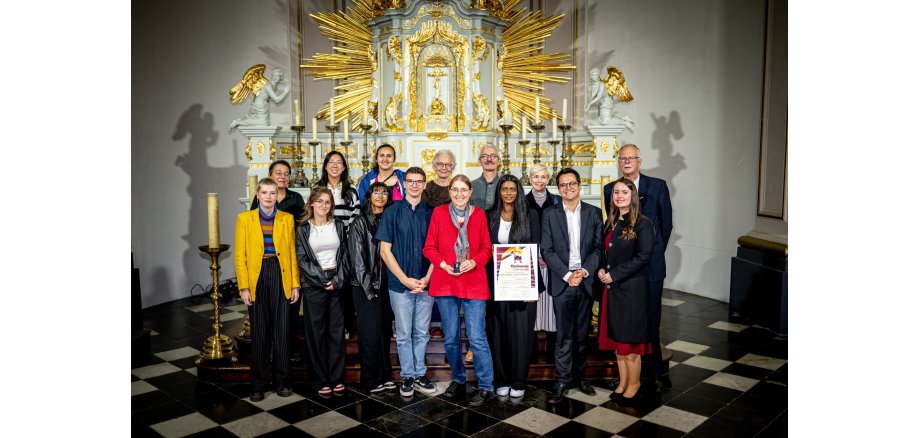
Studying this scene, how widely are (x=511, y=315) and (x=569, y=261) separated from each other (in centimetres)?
50

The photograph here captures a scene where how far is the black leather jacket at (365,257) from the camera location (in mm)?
4180

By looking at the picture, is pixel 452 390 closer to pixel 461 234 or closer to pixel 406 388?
pixel 406 388

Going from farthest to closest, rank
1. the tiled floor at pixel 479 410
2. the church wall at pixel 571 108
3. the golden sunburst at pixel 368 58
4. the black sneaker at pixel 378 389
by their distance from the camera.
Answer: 1. the golden sunburst at pixel 368 58
2. the church wall at pixel 571 108
3. the black sneaker at pixel 378 389
4. the tiled floor at pixel 479 410

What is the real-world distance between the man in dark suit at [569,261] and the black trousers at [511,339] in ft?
0.63

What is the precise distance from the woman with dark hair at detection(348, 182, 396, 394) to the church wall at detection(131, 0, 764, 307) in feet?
13.5

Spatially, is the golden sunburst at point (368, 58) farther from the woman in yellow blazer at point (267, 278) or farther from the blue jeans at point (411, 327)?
the blue jeans at point (411, 327)

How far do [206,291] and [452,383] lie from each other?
4828 mm

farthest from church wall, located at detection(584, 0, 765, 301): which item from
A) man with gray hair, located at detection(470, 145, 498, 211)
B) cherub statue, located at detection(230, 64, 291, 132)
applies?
cherub statue, located at detection(230, 64, 291, 132)

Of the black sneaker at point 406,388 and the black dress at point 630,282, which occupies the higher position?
the black dress at point 630,282

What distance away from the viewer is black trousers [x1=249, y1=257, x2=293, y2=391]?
13.7 feet

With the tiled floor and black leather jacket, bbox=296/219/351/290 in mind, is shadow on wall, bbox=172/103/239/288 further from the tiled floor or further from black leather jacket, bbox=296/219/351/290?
black leather jacket, bbox=296/219/351/290

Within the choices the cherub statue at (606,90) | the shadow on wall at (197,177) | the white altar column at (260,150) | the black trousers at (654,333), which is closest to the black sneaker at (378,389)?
the black trousers at (654,333)

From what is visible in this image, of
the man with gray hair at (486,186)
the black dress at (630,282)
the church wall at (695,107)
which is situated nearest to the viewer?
the black dress at (630,282)

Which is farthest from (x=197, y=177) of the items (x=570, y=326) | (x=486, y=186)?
(x=570, y=326)
